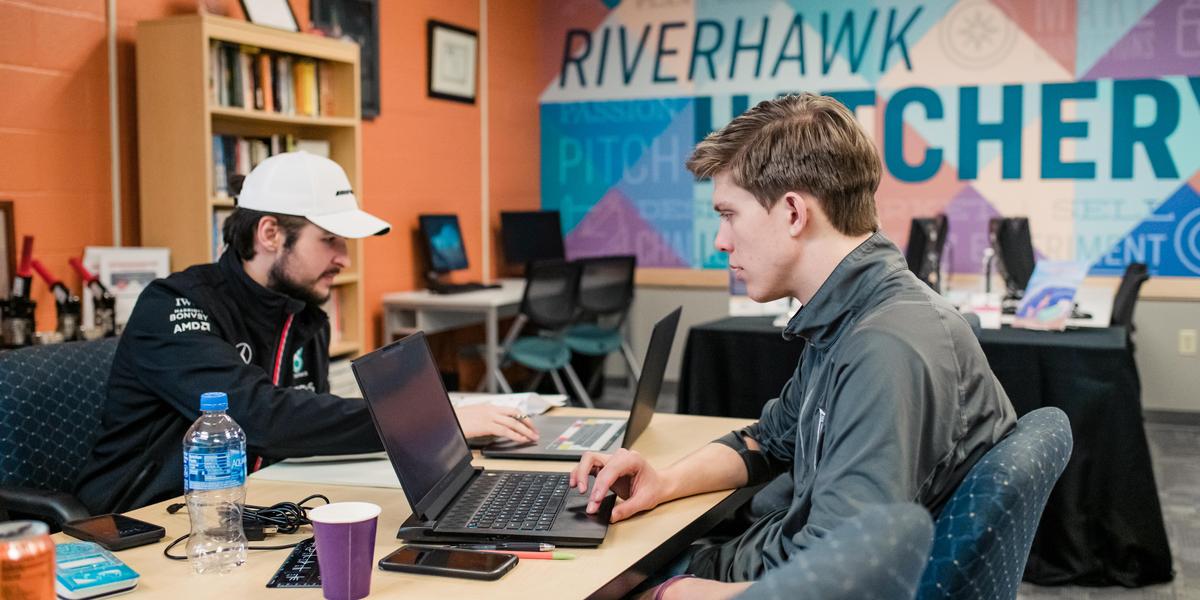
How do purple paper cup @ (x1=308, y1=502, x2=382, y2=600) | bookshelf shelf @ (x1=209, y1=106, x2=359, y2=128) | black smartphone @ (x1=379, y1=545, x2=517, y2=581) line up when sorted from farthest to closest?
1. bookshelf shelf @ (x1=209, y1=106, x2=359, y2=128)
2. black smartphone @ (x1=379, y1=545, x2=517, y2=581)
3. purple paper cup @ (x1=308, y1=502, x2=382, y2=600)

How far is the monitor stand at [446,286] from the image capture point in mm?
5598

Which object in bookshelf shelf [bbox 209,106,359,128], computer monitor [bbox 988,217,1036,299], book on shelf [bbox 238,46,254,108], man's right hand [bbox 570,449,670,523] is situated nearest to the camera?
man's right hand [bbox 570,449,670,523]

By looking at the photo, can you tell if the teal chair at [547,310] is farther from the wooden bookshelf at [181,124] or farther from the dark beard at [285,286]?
the dark beard at [285,286]

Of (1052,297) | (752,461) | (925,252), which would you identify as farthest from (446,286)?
(752,461)

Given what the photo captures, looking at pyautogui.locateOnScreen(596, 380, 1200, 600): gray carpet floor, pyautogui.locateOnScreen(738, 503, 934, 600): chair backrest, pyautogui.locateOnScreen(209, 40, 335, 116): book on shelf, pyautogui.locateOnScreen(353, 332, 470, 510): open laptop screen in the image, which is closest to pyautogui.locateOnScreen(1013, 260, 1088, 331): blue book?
pyautogui.locateOnScreen(596, 380, 1200, 600): gray carpet floor

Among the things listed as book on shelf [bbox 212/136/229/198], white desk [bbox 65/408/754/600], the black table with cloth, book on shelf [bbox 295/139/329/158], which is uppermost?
book on shelf [bbox 295/139/329/158]

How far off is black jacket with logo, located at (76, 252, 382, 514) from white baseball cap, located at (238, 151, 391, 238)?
0.14m

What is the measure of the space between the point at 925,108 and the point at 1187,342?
1.85m

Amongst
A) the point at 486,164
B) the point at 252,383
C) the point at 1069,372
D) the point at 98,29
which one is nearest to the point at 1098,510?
the point at 1069,372

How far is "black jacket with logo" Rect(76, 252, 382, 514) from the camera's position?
1.98 meters

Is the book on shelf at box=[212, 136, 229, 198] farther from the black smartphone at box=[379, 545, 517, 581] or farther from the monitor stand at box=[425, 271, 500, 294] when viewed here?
the black smartphone at box=[379, 545, 517, 581]

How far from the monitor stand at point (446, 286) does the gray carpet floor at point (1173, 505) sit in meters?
1.02

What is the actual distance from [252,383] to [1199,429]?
207 inches

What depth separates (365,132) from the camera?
525cm
